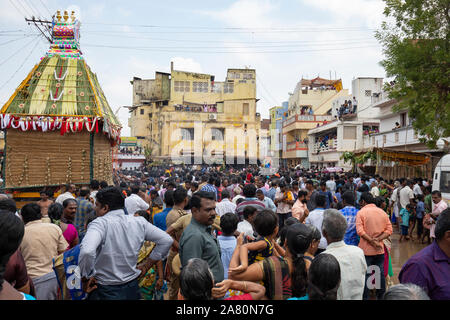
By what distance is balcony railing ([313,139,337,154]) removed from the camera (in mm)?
33188

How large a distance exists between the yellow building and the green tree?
32.8 meters

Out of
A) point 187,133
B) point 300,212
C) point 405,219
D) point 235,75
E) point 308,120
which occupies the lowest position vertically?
point 405,219

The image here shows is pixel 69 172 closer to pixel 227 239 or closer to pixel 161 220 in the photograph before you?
pixel 161 220

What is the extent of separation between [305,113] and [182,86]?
16.4 meters

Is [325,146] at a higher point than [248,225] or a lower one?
higher

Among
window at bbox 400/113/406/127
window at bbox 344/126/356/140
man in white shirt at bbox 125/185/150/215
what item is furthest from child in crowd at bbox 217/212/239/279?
window at bbox 344/126/356/140

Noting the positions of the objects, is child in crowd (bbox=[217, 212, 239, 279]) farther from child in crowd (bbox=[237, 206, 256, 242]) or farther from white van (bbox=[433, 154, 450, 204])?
white van (bbox=[433, 154, 450, 204])

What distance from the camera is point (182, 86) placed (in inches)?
1863

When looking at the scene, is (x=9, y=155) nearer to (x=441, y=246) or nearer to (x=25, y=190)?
(x=25, y=190)

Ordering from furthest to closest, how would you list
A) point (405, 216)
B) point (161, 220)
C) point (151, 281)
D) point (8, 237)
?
point (405, 216), point (161, 220), point (151, 281), point (8, 237)

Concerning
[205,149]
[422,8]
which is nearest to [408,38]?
[422,8]

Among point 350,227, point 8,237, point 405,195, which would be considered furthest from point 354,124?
point 8,237

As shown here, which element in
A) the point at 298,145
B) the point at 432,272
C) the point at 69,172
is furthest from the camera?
the point at 298,145

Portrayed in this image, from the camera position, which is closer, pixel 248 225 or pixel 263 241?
pixel 263 241
